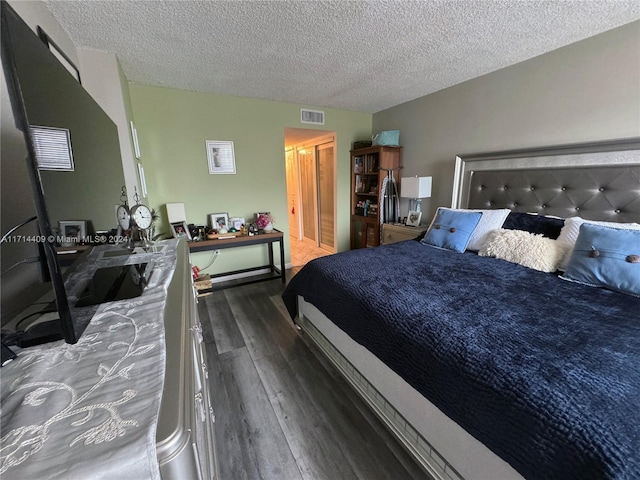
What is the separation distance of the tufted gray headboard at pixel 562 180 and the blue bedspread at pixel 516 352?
895 millimetres

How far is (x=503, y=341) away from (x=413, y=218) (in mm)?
2519

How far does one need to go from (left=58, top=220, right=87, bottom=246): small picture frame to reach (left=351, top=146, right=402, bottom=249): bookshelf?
3310 millimetres

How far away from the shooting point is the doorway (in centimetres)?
432

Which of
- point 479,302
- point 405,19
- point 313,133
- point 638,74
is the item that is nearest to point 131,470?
point 479,302

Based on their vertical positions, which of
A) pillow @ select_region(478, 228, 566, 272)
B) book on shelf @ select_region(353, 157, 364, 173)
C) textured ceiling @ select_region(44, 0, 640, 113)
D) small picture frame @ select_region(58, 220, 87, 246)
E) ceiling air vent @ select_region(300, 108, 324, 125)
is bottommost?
pillow @ select_region(478, 228, 566, 272)

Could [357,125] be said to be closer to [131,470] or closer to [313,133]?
[313,133]

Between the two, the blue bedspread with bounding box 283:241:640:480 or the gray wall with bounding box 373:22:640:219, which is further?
the gray wall with bounding box 373:22:640:219

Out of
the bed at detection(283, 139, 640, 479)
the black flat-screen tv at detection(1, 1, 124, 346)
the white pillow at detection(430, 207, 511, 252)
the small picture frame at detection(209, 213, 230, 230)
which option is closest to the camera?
the black flat-screen tv at detection(1, 1, 124, 346)


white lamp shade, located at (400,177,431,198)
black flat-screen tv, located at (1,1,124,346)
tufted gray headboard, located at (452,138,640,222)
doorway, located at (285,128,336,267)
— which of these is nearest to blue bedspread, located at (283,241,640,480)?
tufted gray headboard, located at (452,138,640,222)

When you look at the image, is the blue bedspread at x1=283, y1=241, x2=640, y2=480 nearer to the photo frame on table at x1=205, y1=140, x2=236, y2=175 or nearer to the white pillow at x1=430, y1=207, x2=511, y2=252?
the white pillow at x1=430, y1=207, x2=511, y2=252

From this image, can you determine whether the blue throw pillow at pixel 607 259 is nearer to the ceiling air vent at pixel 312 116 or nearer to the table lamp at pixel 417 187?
the table lamp at pixel 417 187

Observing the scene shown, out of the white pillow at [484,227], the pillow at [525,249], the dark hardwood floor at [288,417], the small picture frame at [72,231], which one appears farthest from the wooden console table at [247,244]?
the pillow at [525,249]

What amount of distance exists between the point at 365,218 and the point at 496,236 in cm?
208

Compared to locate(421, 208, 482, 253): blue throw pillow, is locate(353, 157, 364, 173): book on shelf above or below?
above
